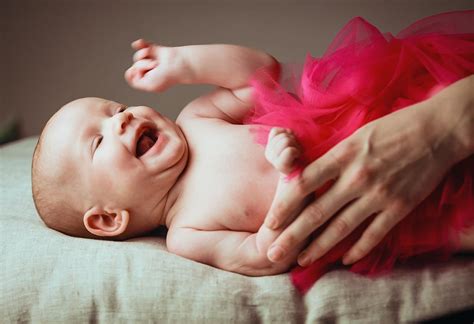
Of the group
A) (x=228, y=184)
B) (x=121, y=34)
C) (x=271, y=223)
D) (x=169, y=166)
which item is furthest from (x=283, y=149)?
(x=121, y=34)

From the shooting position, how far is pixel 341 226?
0.90 meters

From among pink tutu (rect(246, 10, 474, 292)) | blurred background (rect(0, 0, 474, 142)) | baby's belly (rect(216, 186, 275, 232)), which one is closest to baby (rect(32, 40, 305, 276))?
baby's belly (rect(216, 186, 275, 232))

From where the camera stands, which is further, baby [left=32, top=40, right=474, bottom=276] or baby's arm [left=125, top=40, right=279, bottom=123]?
baby's arm [left=125, top=40, right=279, bottom=123]

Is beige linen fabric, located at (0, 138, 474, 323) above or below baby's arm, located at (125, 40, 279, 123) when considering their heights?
below

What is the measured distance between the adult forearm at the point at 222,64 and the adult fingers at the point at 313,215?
0.44 metres

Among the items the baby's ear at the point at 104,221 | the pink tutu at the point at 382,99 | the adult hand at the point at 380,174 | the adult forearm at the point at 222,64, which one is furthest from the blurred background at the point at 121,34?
the adult hand at the point at 380,174

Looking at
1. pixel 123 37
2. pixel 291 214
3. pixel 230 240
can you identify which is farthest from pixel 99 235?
pixel 123 37

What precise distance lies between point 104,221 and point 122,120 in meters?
0.22

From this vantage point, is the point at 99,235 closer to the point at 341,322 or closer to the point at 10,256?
the point at 10,256

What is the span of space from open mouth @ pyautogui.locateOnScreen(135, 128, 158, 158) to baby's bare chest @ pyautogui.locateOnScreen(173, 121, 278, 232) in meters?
0.10

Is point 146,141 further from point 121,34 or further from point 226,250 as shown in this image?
point 121,34

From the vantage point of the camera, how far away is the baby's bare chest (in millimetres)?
1057

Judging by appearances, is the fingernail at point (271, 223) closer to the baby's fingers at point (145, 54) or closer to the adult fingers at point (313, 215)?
the adult fingers at point (313, 215)

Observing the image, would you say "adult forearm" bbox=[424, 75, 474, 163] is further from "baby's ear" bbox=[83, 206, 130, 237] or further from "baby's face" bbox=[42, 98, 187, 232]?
"baby's ear" bbox=[83, 206, 130, 237]
